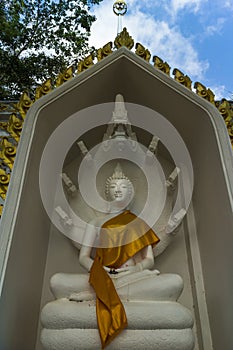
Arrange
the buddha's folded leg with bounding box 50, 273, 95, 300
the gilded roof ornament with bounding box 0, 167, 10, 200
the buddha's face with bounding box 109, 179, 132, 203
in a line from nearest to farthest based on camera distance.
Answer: the buddha's folded leg with bounding box 50, 273, 95, 300 → the gilded roof ornament with bounding box 0, 167, 10, 200 → the buddha's face with bounding box 109, 179, 132, 203

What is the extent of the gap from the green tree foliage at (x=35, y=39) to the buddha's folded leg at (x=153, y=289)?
3.74 meters

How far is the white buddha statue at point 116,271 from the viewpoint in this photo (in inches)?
70.3

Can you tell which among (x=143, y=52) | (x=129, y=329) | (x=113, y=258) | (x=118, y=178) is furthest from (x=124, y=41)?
(x=129, y=329)

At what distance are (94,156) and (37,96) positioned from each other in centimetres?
75

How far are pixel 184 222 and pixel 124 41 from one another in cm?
158

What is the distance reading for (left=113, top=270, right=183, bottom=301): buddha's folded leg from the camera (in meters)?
1.87

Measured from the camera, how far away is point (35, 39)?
17.9 feet

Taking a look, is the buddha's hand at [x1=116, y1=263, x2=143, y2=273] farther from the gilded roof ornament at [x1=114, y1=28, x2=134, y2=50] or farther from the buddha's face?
the gilded roof ornament at [x1=114, y1=28, x2=134, y2=50]

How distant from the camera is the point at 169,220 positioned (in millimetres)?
2594

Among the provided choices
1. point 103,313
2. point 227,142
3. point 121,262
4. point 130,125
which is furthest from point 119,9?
point 103,313

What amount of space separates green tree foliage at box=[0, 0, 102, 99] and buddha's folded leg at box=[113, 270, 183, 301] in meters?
3.74

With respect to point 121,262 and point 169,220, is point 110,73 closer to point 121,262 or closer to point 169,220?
point 169,220

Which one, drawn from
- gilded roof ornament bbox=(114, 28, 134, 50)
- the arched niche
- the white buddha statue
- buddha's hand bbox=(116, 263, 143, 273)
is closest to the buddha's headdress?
the white buddha statue

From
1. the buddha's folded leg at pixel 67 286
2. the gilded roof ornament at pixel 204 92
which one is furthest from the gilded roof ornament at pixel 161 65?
the buddha's folded leg at pixel 67 286
